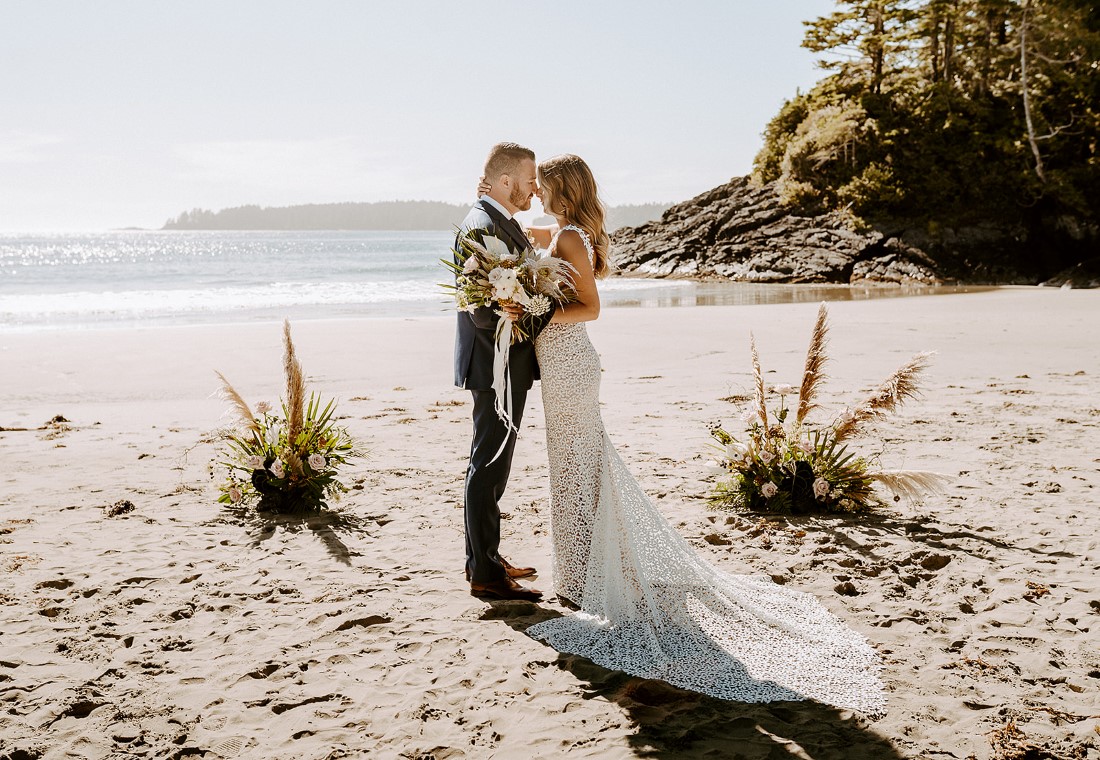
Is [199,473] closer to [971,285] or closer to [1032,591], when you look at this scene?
[1032,591]

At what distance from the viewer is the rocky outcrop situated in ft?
93.9

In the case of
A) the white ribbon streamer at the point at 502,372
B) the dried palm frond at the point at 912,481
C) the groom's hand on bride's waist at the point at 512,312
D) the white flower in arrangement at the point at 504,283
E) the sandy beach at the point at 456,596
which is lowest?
the sandy beach at the point at 456,596

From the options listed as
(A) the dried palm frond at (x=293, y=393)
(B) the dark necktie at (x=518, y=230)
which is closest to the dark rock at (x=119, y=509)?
(A) the dried palm frond at (x=293, y=393)

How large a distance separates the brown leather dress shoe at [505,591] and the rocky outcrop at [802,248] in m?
27.0

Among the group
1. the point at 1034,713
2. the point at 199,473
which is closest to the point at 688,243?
the point at 199,473

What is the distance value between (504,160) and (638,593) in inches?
91.0

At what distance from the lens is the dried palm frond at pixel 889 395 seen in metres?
5.17

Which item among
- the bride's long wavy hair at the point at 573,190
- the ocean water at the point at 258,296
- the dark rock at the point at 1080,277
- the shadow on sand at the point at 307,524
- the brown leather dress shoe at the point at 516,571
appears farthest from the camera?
the dark rock at the point at 1080,277

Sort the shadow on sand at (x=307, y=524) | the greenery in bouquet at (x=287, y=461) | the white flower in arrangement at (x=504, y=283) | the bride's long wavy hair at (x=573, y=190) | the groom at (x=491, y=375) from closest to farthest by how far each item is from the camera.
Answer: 1. the white flower in arrangement at (x=504, y=283)
2. the bride's long wavy hair at (x=573, y=190)
3. the groom at (x=491, y=375)
4. the shadow on sand at (x=307, y=524)
5. the greenery in bouquet at (x=287, y=461)

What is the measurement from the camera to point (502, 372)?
4188 mm

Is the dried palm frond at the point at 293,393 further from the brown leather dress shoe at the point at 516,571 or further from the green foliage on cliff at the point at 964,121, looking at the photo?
the green foliage on cliff at the point at 964,121

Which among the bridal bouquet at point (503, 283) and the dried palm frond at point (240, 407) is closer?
the bridal bouquet at point (503, 283)

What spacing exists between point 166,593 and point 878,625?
12.5 ft

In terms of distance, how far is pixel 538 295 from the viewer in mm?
3977
